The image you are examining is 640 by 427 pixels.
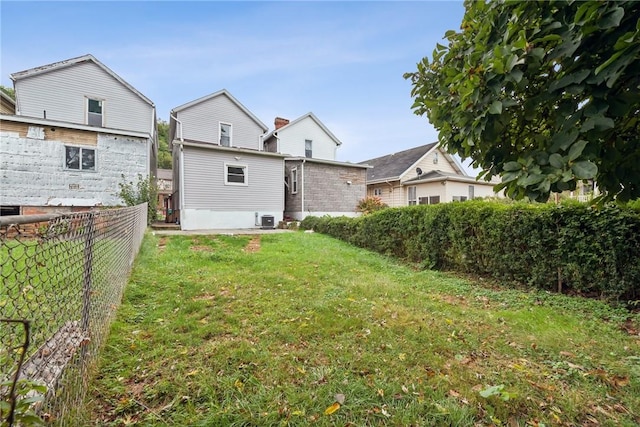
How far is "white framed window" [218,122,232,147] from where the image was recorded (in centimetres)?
1553

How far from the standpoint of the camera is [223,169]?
13.1 m

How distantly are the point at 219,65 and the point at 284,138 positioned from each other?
207 inches

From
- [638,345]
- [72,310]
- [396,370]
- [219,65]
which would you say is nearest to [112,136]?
[219,65]

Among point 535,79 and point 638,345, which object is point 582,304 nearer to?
point 638,345

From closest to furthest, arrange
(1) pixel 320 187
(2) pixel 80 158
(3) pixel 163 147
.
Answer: (2) pixel 80 158 < (1) pixel 320 187 < (3) pixel 163 147

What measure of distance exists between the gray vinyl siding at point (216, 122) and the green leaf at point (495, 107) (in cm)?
1552

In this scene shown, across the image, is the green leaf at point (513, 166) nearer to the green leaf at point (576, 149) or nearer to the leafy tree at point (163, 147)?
the green leaf at point (576, 149)

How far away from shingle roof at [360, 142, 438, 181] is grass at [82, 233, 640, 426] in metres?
16.4

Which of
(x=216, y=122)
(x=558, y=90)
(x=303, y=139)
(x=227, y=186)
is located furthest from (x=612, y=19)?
(x=303, y=139)

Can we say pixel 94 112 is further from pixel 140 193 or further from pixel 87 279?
pixel 87 279

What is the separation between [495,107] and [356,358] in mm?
2271

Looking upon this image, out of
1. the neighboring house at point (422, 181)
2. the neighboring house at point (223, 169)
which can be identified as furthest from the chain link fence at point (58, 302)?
the neighboring house at point (422, 181)

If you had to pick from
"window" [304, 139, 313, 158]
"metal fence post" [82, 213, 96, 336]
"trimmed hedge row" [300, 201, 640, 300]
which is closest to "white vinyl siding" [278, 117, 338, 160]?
"window" [304, 139, 313, 158]

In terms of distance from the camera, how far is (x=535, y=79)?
70.9 inches
